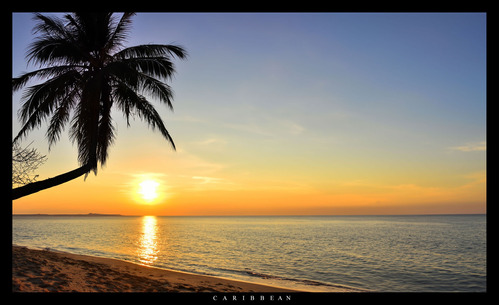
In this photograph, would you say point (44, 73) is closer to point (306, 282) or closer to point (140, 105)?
point (140, 105)

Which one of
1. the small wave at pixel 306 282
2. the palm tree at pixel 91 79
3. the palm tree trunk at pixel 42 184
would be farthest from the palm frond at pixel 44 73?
the small wave at pixel 306 282

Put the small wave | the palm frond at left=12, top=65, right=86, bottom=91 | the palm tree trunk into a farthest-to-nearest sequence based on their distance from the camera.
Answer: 1. the small wave
2. the palm frond at left=12, top=65, right=86, bottom=91
3. the palm tree trunk

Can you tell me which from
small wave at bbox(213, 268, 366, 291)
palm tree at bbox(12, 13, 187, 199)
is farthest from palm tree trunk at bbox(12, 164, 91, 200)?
small wave at bbox(213, 268, 366, 291)

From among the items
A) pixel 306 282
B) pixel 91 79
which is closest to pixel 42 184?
pixel 91 79

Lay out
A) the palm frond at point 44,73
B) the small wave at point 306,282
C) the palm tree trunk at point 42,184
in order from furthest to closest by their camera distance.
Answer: the small wave at point 306,282, the palm frond at point 44,73, the palm tree trunk at point 42,184

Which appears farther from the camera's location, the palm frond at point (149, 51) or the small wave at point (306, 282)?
the small wave at point (306, 282)

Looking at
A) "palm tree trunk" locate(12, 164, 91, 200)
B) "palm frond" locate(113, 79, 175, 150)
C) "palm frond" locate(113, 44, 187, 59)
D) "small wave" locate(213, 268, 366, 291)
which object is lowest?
"small wave" locate(213, 268, 366, 291)

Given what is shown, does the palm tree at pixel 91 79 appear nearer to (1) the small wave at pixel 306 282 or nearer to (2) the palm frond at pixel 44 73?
(2) the palm frond at pixel 44 73

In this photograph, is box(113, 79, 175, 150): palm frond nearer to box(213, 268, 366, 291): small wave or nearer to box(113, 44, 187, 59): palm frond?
box(113, 44, 187, 59): palm frond

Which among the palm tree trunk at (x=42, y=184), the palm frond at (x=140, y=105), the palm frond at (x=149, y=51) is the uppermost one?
the palm frond at (x=149, y=51)

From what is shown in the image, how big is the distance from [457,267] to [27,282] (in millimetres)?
→ 26380
